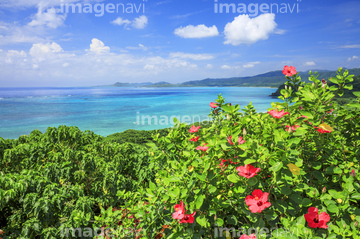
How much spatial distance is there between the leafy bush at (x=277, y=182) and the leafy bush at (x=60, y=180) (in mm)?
1688

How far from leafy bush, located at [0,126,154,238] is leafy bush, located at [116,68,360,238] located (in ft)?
5.54

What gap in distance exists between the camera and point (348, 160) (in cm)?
180

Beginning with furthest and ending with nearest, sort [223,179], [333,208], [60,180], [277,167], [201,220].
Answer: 1. [60,180]
2. [223,179]
3. [201,220]
4. [333,208]
5. [277,167]

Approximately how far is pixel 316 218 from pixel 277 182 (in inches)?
15.6

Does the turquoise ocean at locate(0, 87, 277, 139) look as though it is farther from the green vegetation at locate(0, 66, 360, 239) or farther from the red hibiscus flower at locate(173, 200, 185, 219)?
the red hibiscus flower at locate(173, 200, 185, 219)

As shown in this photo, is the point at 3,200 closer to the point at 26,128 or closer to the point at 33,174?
the point at 33,174

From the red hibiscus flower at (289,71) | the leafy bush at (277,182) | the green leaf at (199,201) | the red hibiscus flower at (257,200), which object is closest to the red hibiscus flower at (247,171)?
the leafy bush at (277,182)

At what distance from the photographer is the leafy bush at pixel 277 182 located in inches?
53.2

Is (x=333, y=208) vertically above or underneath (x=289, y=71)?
underneath

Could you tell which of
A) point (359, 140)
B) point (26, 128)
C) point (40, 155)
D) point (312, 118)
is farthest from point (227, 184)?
point (26, 128)

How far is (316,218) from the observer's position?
144cm

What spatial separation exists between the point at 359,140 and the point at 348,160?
0.19 metres

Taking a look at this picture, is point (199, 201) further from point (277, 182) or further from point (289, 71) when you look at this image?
point (289, 71)

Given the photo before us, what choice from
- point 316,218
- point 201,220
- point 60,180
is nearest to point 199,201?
point 201,220
